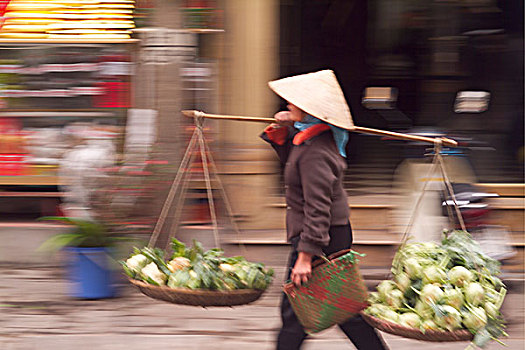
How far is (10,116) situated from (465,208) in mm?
4249

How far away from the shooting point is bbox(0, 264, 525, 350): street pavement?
4.76 m

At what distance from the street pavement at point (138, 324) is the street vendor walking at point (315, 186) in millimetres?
1234

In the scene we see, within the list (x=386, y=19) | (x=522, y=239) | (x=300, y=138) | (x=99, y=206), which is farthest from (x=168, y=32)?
(x=522, y=239)

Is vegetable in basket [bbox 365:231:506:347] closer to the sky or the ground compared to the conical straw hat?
closer to the ground

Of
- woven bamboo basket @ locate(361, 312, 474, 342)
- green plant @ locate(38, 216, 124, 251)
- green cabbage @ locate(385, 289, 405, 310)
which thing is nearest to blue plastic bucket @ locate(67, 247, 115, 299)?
green plant @ locate(38, 216, 124, 251)

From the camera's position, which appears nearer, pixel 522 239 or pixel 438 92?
pixel 522 239

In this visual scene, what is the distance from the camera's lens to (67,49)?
6980 mm

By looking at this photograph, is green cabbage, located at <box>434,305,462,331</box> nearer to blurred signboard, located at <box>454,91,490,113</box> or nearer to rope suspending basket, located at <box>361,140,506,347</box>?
rope suspending basket, located at <box>361,140,506,347</box>

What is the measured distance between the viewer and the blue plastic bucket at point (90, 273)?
554 centimetres

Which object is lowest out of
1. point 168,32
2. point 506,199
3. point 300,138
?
point 506,199

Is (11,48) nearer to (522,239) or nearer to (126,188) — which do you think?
(126,188)

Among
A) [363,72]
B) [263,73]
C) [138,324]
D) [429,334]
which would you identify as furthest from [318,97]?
[363,72]

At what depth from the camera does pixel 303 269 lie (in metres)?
3.36

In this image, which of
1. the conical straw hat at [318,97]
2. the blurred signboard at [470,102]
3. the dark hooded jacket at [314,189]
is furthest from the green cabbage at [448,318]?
the blurred signboard at [470,102]
